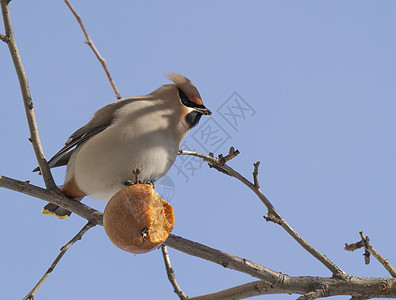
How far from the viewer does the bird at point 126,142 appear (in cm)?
258

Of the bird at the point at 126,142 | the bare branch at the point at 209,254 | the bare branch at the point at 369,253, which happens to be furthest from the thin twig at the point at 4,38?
the bare branch at the point at 369,253

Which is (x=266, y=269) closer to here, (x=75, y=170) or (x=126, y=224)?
(x=126, y=224)

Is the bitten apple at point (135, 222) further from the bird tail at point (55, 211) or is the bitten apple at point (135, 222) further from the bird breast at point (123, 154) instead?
the bird tail at point (55, 211)

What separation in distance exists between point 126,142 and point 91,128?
1.29 ft

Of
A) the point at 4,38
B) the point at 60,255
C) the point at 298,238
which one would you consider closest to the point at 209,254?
the point at 298,238

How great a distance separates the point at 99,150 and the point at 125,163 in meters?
0.17

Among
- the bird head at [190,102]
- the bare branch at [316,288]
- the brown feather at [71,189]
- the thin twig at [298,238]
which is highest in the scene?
the bird head at [190,102]

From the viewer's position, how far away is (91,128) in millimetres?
2852

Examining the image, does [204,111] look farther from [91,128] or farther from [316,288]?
[316,288]

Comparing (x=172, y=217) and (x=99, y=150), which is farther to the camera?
(x=99, y=150)

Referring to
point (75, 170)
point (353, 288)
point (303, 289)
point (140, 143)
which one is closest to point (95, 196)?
point (75, 170)

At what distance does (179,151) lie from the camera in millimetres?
2848

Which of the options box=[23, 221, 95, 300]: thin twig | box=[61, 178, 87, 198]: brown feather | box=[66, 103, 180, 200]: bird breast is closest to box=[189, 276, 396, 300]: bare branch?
box=[23, 221, 95, 300]: thin twig

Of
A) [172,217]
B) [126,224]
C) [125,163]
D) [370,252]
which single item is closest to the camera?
[126,224]
